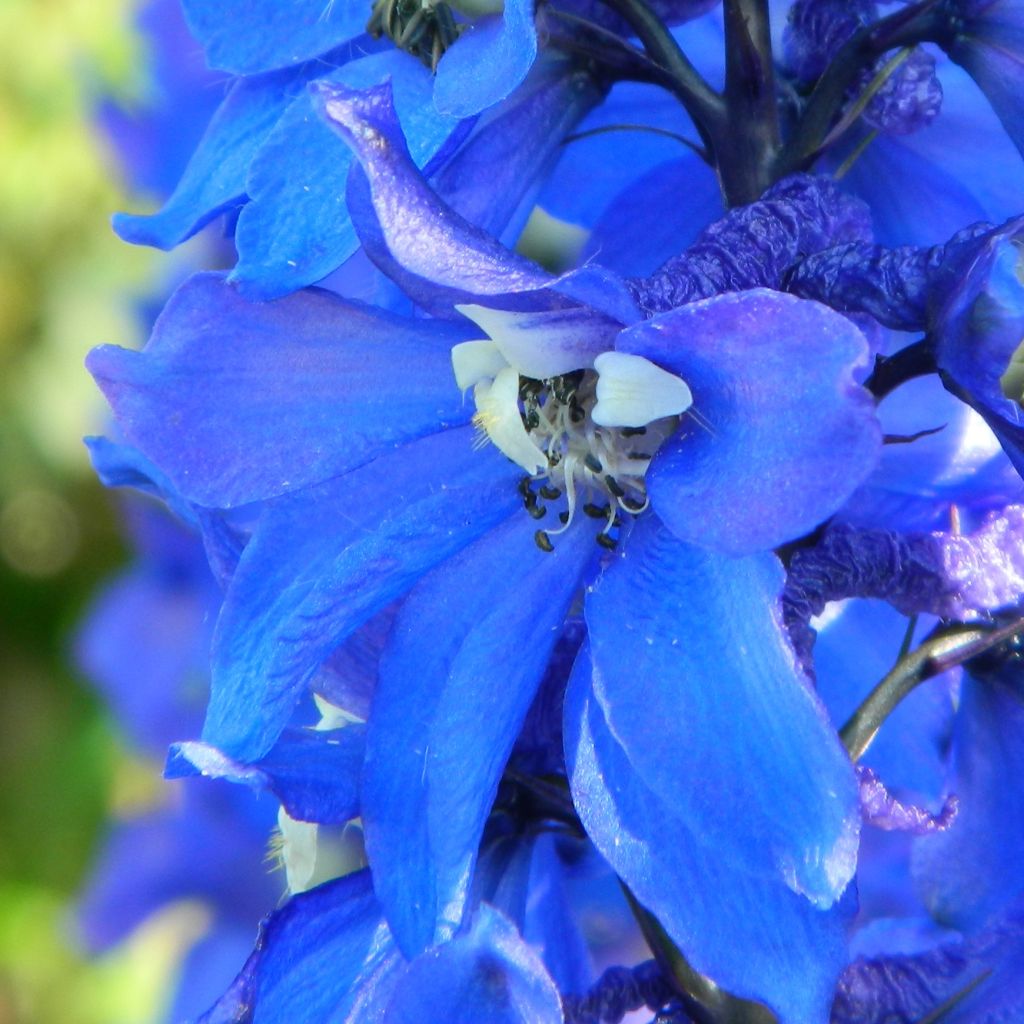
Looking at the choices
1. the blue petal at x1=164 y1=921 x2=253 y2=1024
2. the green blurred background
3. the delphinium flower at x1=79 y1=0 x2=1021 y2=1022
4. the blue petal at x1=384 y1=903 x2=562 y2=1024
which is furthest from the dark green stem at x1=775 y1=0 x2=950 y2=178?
the green blurred background

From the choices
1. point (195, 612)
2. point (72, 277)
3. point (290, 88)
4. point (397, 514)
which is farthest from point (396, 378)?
point (72, 277)

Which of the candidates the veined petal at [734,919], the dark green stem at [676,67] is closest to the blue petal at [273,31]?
the dark green stem at [676,67]

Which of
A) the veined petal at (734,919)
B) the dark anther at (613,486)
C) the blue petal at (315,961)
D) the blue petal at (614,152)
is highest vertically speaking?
the blue petal at (614,152)

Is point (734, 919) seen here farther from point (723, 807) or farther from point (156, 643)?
point (156, 643)

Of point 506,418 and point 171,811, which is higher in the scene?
point 506,418

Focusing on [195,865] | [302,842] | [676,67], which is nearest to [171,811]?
[195,865]

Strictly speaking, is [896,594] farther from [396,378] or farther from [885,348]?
[396,378]

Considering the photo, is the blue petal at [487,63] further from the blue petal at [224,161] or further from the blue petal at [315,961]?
the blue petal at [315,961]
